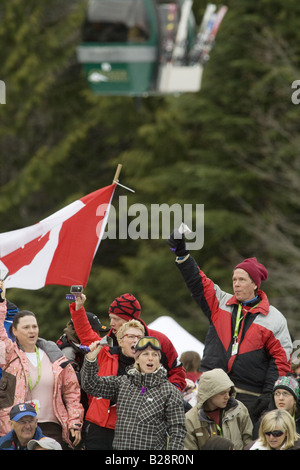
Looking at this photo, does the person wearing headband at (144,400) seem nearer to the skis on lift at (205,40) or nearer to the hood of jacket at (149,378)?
the hood of jacket at (149,378)

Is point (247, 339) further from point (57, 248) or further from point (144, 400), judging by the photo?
point (57, 248)

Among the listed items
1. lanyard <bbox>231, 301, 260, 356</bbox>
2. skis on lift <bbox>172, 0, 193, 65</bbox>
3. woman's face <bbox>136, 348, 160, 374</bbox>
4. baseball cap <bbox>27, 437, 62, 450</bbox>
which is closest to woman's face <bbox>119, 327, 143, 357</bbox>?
woman's face <bbox>136, 348, 160, 374</bbox>

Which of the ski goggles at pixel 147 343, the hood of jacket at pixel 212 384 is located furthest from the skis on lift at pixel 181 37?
the ski goggles at pixel 147 343

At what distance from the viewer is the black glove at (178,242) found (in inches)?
324

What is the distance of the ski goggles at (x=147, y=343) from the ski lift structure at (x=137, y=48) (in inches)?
447

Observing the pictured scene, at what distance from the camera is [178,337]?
451 inches

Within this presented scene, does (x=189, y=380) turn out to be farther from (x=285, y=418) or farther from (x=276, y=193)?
(x=276, y=193)

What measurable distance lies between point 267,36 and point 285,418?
17303mm

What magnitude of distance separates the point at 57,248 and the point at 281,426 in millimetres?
2592

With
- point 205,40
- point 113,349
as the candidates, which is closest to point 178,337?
point 113,349

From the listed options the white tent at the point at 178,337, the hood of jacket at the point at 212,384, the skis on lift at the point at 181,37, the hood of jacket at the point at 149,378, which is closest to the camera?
the hood of jacket at the point at 149,378

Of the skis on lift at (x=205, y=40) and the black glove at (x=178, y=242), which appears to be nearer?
the black glove at (x=178, y=242)

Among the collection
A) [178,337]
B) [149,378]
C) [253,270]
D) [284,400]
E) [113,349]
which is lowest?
[178,337]

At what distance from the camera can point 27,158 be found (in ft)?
106
